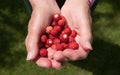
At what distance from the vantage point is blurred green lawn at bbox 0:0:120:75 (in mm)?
4035

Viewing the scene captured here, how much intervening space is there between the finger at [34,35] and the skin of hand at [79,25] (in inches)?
7.2

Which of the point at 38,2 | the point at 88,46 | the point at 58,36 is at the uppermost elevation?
the point at 38,2

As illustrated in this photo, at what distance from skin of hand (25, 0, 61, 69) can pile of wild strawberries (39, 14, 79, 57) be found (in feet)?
0.17

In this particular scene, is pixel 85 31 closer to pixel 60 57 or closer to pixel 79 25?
pixel 79 25

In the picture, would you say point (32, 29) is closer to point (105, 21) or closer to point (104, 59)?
point (104, 59)

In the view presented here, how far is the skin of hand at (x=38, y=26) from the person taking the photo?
9.42 feet

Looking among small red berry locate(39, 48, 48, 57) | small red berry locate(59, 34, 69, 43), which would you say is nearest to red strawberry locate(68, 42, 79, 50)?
small red berry locate(59, 34, 69, 43)

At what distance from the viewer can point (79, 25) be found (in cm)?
308

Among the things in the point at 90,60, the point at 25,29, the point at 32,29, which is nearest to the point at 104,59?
the point at 90,60

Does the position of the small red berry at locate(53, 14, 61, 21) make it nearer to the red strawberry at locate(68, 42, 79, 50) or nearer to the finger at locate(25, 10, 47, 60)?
the finger at locate(25, 10, 47, 60)

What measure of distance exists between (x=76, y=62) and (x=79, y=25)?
1098 mm

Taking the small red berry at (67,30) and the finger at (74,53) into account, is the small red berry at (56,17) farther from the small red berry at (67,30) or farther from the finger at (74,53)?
the finger at (74,53)

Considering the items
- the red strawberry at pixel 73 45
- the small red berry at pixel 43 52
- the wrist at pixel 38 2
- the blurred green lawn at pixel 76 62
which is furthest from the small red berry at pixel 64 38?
the blurred green lawn at pixel 76 62

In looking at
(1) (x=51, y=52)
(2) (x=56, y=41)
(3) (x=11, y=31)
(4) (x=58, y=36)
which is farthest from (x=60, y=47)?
(3) (x=11, y=31)
